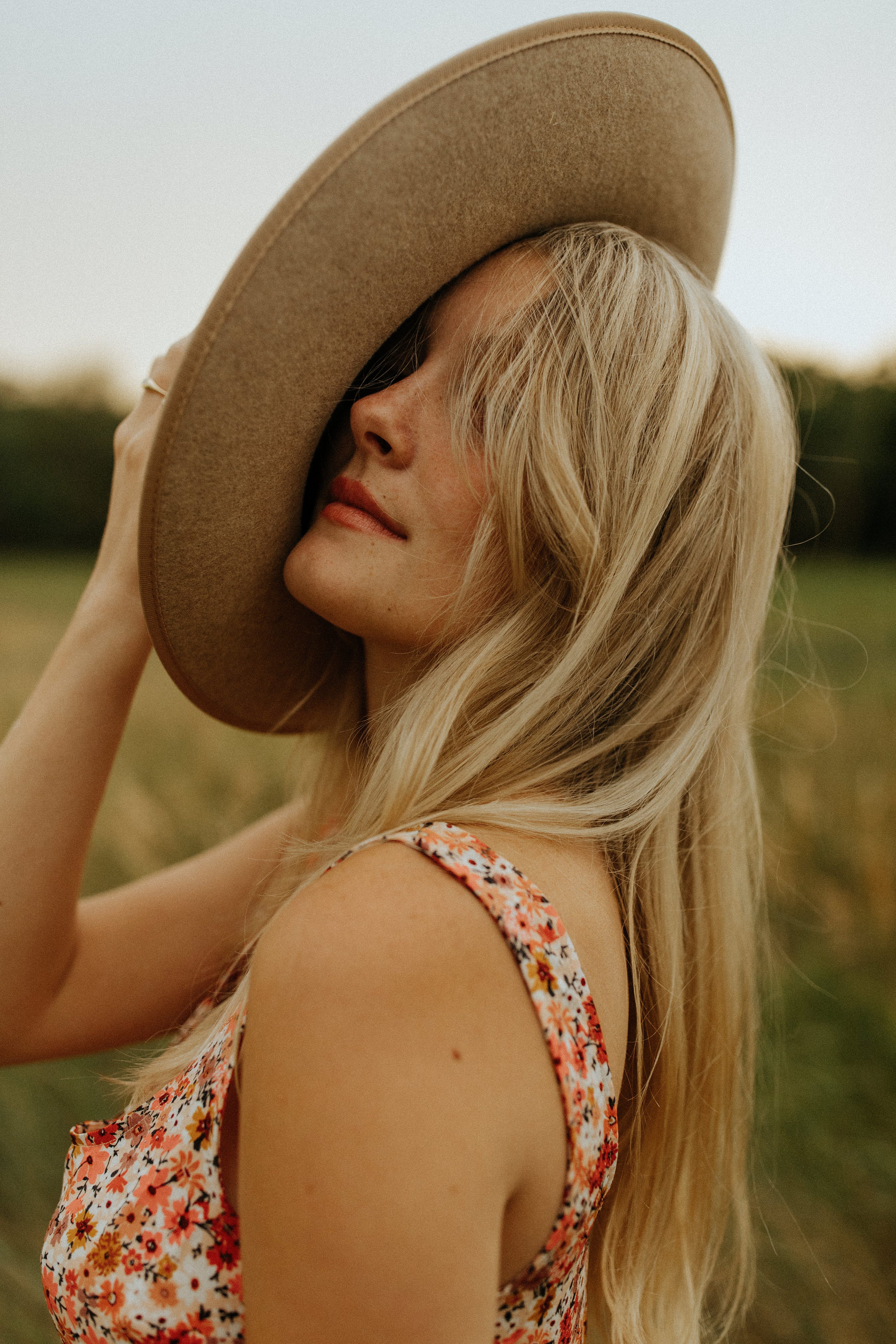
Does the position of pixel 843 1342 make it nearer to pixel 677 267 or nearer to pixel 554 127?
pixel 677 267

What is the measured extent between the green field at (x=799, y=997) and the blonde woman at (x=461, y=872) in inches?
14.9

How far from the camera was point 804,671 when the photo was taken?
571cm

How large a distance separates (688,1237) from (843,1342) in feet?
4.05

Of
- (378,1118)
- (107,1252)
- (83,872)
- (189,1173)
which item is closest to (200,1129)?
(189,1173)

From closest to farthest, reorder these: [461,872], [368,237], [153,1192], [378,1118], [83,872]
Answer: [378,1118] → [461,872] → [153,1192] → [368,237] → [83,872]

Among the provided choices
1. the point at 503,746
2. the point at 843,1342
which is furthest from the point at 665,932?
the point at 843,1342

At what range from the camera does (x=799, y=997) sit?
10.2 feet

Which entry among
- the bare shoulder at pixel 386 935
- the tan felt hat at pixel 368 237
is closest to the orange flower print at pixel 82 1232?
the bare shoulder at pixel 386 935

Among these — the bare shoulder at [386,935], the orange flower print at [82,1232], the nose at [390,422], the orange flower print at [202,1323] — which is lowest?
the orange flower print at [82,1232]

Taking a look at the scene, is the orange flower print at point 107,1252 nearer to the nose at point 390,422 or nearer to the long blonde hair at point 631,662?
the long blonde hair at point 631,662

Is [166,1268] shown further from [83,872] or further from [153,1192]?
[83,872]

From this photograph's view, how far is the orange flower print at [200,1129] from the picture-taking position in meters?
0.87

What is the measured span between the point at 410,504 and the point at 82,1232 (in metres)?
0.83

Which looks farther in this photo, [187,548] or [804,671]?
[804,671]
